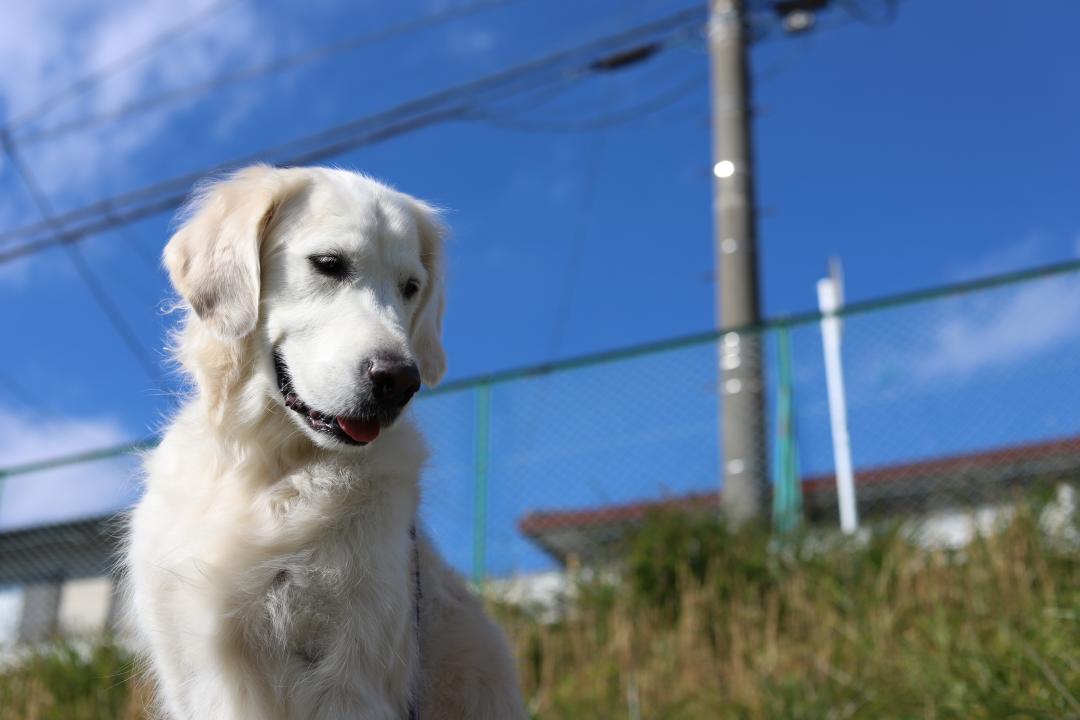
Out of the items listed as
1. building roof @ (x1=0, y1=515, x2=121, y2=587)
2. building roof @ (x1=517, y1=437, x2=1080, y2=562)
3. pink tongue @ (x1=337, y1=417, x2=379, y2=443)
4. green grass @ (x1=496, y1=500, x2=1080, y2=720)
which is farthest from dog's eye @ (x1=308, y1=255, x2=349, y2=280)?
building roof @ (x1=0, y1=515, x2=121, y2=587)

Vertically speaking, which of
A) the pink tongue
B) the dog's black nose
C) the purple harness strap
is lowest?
the purple harness strap

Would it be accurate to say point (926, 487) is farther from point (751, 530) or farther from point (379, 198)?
point (379, 198)

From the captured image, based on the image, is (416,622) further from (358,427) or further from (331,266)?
(331,266)

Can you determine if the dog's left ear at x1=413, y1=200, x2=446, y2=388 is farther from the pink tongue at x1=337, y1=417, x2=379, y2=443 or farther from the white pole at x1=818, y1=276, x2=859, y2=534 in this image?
the white pole at x1=818, y1=276, x2=859, y2=534

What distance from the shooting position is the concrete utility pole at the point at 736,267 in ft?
22.7

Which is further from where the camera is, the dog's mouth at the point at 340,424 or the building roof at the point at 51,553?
the building roof at the point at 51,553

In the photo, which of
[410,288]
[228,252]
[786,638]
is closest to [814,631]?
[786,638]

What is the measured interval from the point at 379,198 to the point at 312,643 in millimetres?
1176

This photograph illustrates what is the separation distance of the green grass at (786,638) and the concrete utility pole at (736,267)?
674mm

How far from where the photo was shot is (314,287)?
2.57 m

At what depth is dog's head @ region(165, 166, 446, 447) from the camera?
240cm

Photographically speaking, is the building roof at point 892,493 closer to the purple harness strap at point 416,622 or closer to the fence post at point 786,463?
the fence post at point 786,463

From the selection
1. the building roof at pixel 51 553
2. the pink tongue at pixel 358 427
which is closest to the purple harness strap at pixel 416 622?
the pink tongue at pixel 358 427

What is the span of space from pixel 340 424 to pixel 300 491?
0.63ft
